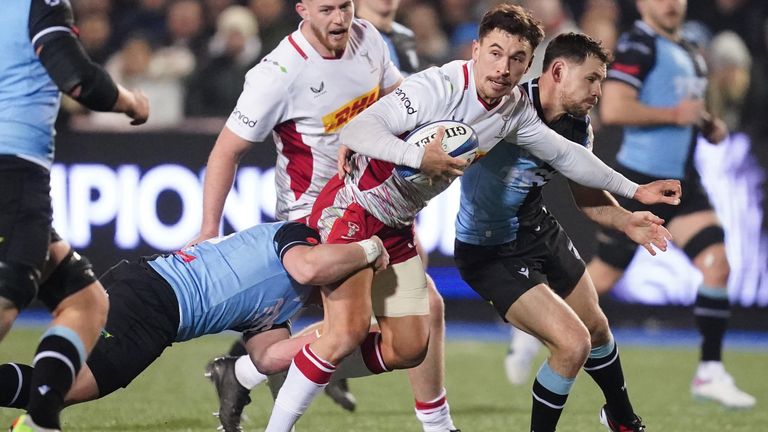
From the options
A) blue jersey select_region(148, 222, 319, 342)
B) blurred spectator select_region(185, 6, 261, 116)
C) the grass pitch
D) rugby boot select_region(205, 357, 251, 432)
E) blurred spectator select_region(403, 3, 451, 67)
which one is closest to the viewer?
blue jersey select_region(148, 222, 319, 342)

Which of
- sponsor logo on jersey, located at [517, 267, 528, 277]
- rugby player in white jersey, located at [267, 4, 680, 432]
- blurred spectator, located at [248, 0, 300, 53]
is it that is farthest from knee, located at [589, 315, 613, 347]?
blurred spectator, located at [248, 0, 300, 53]

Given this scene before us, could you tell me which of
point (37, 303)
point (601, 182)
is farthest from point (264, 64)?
point (37, 303)

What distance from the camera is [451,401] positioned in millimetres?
7707

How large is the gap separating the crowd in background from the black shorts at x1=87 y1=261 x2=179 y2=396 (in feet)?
22.6

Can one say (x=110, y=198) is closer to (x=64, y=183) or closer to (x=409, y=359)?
(x=64, y=183)

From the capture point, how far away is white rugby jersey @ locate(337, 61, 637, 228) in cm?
510

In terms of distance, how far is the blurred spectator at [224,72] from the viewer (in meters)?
12.5

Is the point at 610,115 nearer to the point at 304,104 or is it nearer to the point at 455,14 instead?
the point at 304,104

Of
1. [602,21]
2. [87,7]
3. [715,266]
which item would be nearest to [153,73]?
[87,7]

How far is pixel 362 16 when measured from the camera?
779cm

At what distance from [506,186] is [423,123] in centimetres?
78

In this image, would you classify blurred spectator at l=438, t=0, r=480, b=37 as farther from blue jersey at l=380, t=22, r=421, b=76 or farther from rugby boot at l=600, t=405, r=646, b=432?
rugby boot at l=600, t=405, r=646, b=432

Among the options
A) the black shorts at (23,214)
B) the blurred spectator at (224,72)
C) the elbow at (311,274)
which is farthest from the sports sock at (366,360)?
the blurred spectator at (224,72)

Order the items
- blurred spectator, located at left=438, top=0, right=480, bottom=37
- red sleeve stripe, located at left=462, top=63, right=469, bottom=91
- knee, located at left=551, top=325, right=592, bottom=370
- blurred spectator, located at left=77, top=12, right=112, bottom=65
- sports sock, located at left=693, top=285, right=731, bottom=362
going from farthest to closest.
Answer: blurred spectator, located at left=438, top=0, right=480, bottom=37
blurred spectator, located at left=77, top=12, right=112, bottom=65
sports sock, located at left=693, top=285, right=731, bottom=362
knee, located at left=551, top=325, right=592, bottom=370
red sleeve stripe, located at left=462, top=63, right=469, bottom=91
